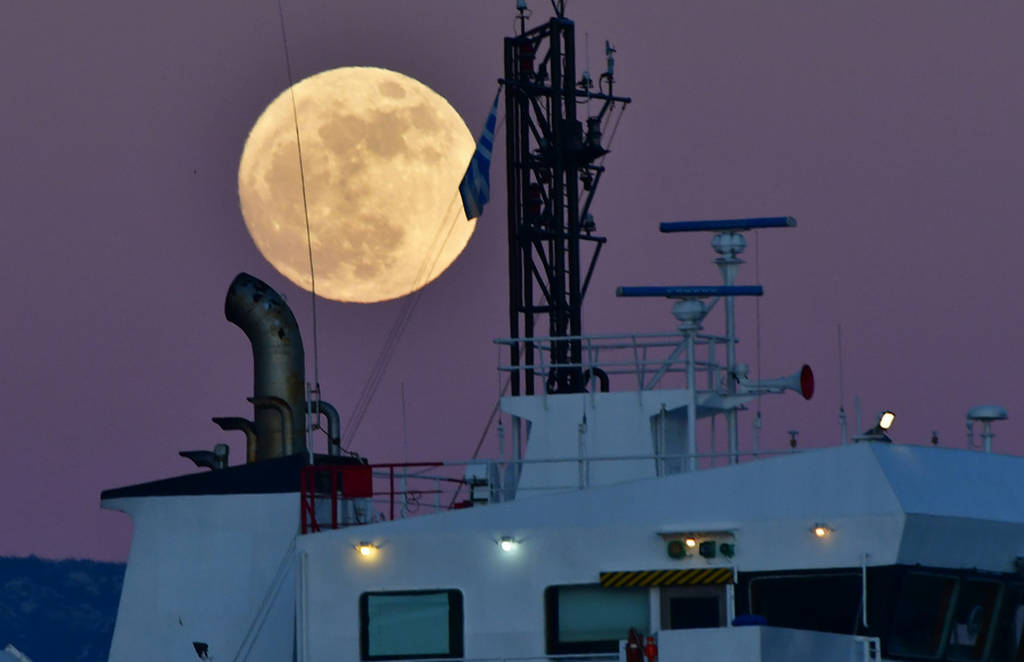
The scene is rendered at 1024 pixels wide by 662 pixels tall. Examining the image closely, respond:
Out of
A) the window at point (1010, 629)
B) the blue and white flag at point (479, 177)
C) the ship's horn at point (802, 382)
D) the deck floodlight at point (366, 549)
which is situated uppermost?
the blue and white flag at point (479, 177)

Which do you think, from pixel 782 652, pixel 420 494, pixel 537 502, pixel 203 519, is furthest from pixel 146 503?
pixel 782 652

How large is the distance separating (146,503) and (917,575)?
13431 millimetres

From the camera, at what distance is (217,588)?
39875mm

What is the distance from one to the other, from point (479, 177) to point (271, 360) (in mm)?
5221

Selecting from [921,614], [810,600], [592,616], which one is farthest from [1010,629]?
[592,616]

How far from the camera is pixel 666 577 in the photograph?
35.6 m

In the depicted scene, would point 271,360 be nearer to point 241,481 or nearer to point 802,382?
point 241,481

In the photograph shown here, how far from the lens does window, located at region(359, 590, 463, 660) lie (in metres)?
36.6

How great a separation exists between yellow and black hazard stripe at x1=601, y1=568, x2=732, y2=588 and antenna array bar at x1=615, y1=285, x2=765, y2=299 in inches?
213

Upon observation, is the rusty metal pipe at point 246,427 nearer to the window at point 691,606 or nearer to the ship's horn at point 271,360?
the ship's horn at point 271,360

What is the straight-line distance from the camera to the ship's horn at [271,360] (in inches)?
1735

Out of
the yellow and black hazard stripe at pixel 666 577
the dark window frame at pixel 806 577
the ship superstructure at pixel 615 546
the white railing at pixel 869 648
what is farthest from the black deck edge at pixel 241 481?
the white railing at pixel 869 648

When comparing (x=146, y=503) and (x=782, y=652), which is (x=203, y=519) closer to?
(x=146, y=503)

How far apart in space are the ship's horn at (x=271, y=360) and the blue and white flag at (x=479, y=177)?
3.94 m
